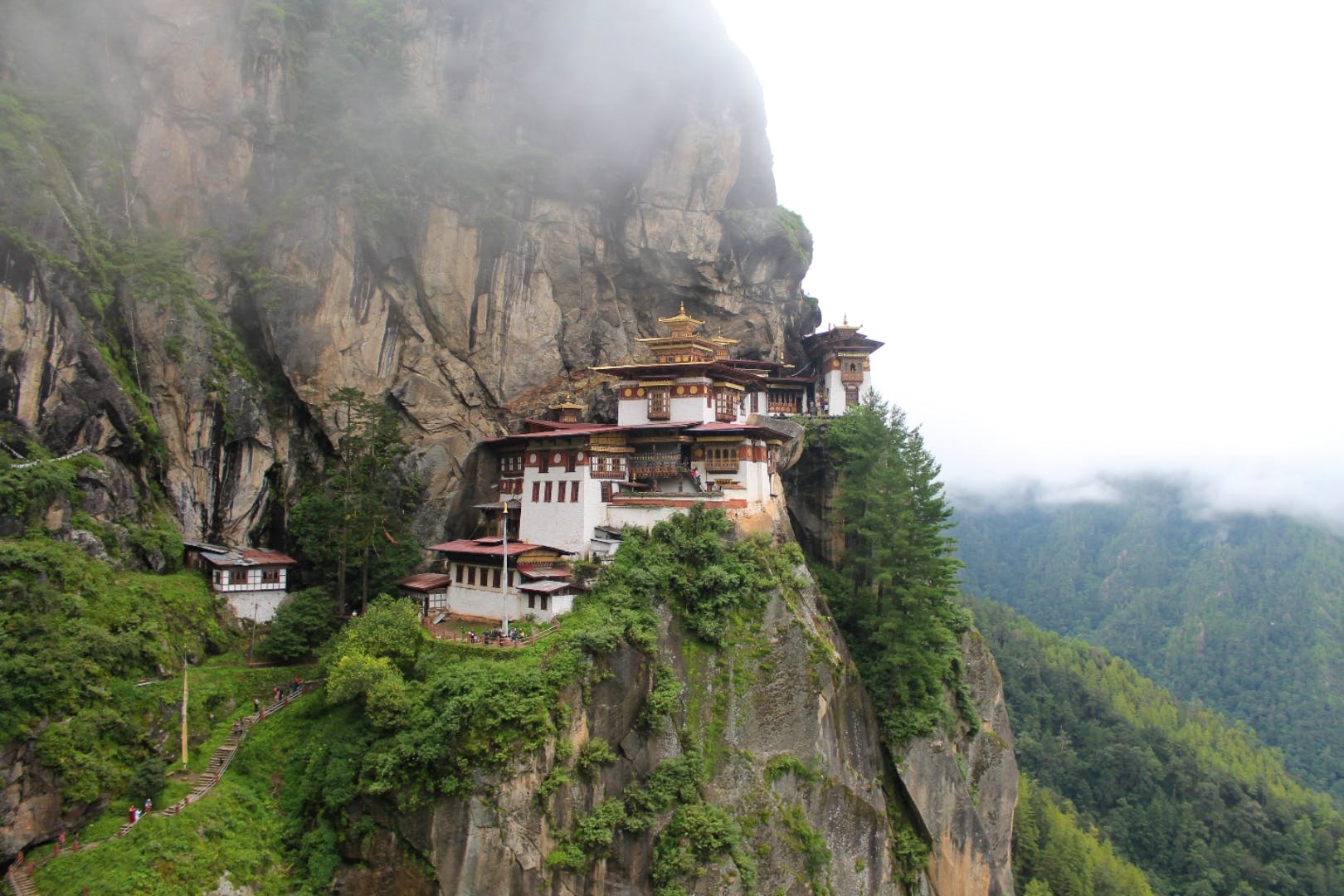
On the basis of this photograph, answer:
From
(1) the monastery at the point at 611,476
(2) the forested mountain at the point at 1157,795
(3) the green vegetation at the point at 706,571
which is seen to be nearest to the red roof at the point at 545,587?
(1) the monastery at the point at 611,476

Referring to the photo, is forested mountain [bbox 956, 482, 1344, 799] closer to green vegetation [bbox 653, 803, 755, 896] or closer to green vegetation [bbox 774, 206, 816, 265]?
green vegetation [bbox 774, 206, 816, 265]

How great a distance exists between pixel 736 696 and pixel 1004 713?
21.9 metres

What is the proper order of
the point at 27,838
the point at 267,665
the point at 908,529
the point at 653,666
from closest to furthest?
the point at 27,838
the point at 653,666
the point at 267,665
the point at 908,529

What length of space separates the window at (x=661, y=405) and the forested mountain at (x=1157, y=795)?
39.2m

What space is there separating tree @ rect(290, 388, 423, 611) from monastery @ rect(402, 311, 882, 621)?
1.69 m

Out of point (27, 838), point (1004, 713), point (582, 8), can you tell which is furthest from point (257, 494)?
point (1004, 713)

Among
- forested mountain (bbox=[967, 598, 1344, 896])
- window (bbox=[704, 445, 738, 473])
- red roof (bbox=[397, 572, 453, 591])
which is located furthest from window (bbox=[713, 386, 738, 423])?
forested mountain (bbox=[967, 598, 1344, 896])

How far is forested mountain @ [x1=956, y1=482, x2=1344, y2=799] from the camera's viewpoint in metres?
108

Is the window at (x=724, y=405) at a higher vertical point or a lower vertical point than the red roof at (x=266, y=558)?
higher

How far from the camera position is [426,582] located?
35656 millimetres

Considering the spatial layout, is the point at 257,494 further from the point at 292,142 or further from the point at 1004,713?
the point at 1004,713

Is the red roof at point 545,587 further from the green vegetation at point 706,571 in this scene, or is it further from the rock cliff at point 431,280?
the rock cliff at point 431,280

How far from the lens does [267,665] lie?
3142 cm

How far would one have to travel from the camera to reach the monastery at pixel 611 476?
3378 centimetres
